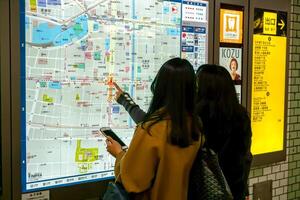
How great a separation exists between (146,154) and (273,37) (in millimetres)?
2126

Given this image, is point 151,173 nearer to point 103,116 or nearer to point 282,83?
point 103,116

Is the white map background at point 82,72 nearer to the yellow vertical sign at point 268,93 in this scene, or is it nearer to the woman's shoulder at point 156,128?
the woman's shoulder at point 156,128

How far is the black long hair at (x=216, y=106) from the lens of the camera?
2.14m

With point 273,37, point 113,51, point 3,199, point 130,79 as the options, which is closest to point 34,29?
point 113,51

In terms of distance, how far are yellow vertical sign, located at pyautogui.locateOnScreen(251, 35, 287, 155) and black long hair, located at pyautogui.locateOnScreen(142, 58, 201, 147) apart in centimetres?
162

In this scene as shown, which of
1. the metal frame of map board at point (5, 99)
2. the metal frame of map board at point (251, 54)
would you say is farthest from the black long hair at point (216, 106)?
the metal frame of map board at point (251, 54)

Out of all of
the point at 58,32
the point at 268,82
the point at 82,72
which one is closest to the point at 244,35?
the point at 268,82

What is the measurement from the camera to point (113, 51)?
8.40ft

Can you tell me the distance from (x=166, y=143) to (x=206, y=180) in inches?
10.1

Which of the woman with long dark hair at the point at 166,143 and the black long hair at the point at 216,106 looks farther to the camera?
the black long hair at the point at 216,106

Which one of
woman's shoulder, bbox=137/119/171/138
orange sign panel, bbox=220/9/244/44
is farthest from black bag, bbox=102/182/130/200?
orange sign panel, bbox=220/9/244/44

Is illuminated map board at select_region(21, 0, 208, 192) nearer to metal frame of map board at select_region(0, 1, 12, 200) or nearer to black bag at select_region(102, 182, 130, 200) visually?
metal frame of map board at select_region(0, 1, 12, 200)

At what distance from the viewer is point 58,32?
2328 millimetres

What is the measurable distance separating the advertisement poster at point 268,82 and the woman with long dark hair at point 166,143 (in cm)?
164
